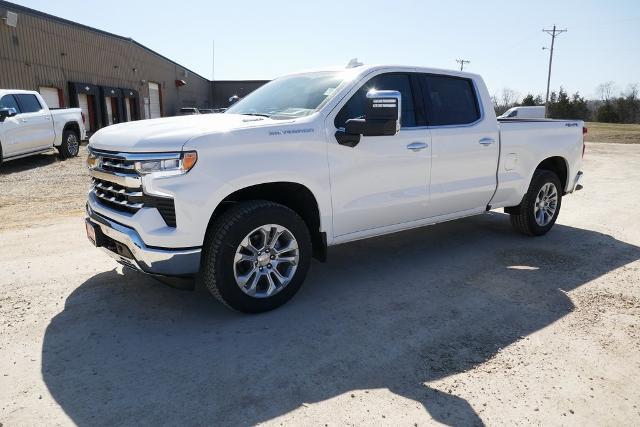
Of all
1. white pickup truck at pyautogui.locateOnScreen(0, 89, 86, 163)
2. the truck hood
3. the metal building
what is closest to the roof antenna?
the truck hood

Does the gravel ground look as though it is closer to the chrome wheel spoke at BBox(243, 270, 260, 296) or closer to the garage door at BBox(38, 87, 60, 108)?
the chrome wheel spoke at BBox(243, 270, 260, 296)

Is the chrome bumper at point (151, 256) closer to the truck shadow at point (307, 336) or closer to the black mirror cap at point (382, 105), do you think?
the truck shadow at point (307, 336)

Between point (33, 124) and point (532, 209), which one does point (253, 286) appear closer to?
point (532, 209)

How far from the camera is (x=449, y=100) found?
503 cm

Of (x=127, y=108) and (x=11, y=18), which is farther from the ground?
(x=11, y=18)

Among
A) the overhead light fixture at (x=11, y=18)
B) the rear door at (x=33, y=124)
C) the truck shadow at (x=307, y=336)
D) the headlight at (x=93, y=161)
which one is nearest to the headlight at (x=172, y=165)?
the headlight at (x=93, y=161)

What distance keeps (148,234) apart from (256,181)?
0.84 meters

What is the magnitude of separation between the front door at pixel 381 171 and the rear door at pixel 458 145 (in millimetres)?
170

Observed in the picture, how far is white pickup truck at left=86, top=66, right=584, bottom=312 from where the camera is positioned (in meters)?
3.32

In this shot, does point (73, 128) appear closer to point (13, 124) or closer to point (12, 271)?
point (13, 124)

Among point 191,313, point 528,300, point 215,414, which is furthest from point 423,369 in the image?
point 191,313

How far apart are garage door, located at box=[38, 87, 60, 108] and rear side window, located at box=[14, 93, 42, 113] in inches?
488

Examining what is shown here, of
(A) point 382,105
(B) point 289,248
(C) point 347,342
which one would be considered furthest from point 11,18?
(C) point 347,342

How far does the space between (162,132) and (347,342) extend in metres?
1.98
